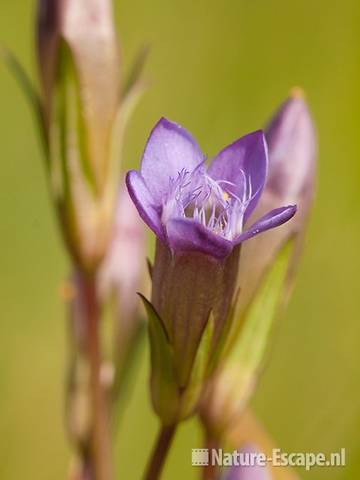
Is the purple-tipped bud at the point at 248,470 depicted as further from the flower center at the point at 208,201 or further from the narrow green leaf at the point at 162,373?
the flower center at the point at 208,201

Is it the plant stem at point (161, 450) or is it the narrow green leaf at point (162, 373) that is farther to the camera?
the plant stem at point (161, 450)

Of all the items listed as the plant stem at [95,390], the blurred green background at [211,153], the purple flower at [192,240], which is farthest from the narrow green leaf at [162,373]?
the blurred green background at [211,153]

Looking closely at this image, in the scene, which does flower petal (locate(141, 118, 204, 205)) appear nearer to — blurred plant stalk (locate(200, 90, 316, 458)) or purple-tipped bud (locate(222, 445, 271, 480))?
blurred plant stalk (locate(200, 90, 316, 458))

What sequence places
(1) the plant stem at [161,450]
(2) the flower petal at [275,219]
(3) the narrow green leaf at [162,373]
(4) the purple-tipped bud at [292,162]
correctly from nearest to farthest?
(2) the flower petal at [275,219] < (3) the narrow green leaf at [162,373] < (1) the plant stem at [161,450] < (4) the purple-tipped bud at [292,162]

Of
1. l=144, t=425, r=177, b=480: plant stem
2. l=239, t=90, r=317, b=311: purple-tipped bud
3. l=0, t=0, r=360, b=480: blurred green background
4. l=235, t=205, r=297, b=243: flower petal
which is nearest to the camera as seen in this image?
l=235, t=205, r=297, b=243: flower petal

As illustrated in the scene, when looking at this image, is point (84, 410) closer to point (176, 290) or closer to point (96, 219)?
point (96, 219)

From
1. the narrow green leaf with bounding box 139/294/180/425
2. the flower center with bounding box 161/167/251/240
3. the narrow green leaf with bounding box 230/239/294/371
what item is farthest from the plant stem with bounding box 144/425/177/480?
the flower center with bounding box 161/167/251/240

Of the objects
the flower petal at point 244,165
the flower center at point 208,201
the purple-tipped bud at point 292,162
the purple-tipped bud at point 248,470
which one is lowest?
the purple-tipped bud at point 248,470
